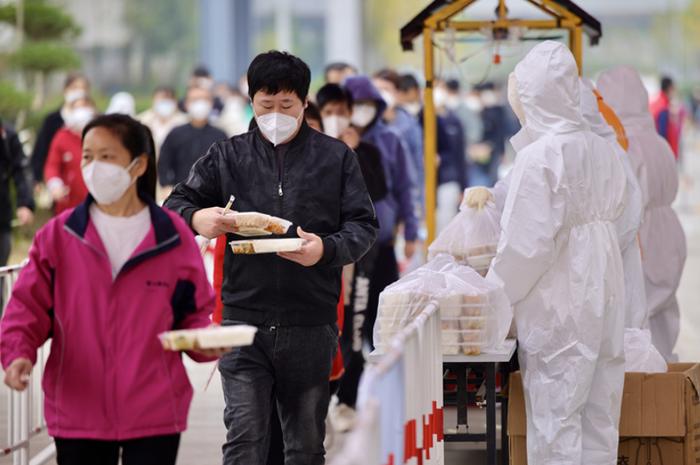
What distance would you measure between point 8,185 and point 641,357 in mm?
5716

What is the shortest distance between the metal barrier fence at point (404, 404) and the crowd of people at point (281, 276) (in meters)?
0.41

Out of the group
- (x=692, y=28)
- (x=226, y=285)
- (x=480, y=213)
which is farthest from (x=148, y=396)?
(x=692, y=28)

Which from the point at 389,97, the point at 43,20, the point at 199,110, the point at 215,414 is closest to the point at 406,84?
the point at 389,97

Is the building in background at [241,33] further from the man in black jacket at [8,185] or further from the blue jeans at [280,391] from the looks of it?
the blue jeans at [280,391]

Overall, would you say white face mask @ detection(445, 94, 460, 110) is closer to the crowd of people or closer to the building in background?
the building in background

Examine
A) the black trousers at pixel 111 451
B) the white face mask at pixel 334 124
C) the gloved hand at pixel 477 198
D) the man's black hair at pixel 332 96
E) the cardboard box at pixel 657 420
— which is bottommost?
the cardboard box at pixel 657 420

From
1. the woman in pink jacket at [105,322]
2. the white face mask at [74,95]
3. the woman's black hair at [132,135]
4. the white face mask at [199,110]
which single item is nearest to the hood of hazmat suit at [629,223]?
the woman's black hair at [132,135]

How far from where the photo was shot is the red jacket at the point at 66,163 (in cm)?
1396

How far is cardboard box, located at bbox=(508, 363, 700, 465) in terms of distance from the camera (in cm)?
735

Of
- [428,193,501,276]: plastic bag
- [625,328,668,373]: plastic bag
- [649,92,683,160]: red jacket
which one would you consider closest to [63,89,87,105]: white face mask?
[649,92,683,160]: red jacket

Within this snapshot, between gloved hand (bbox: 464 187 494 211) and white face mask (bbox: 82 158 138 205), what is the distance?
3101mm

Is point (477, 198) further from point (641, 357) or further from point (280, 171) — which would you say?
point (280, 171)

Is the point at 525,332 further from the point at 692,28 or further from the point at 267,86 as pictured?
the point at 692,28

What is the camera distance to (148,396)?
16.2 ft
